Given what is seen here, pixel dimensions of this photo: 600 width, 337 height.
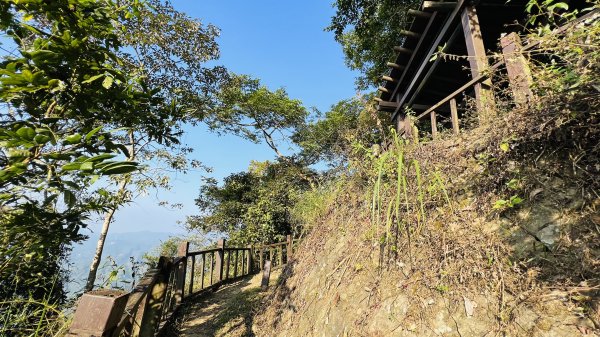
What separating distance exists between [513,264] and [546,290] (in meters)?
0.26

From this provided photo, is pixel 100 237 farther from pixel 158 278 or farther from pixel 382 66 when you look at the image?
pixel 382 66

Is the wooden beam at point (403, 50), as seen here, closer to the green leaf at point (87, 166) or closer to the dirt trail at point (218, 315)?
the dirt trail at point (218, 315)

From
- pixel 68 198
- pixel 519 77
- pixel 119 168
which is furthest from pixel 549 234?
pixel 68 198

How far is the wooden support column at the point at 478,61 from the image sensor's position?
3287 mm

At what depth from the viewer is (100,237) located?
26.7 feet

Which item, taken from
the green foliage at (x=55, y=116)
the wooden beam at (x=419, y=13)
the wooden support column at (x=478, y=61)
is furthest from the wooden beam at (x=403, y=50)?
the green foliage at (x=55, y=116)

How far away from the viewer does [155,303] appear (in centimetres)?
326

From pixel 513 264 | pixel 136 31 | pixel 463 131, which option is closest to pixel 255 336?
pixel 513 264

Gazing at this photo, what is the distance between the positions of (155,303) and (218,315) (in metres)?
2.73

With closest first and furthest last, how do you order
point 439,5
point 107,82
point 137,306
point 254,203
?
point 107,82 → point 137,306 → point 439,5 → point 254,203

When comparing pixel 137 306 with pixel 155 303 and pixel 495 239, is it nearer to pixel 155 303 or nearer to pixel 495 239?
pixel 155 303

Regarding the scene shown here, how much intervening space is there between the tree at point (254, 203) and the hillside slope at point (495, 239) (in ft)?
31.4

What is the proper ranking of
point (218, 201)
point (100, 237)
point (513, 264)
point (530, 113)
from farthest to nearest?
point (218, 201) → point (100, 237) → point (530, 113) → point (513, 264)

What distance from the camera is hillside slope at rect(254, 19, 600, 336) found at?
187 cm
